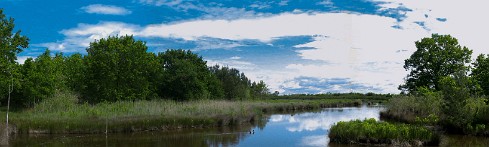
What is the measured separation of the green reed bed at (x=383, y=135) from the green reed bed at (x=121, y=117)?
45.0ft

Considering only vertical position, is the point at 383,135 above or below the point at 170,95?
below

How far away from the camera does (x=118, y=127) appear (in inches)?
1256

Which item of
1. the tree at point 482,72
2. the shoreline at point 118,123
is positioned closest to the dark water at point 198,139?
the shoreline at point 118,123

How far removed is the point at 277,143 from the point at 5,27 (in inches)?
975

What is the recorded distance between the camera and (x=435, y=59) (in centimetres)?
4922

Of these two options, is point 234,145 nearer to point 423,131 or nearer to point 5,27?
point 423,131

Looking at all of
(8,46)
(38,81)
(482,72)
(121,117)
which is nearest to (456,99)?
(482,72)

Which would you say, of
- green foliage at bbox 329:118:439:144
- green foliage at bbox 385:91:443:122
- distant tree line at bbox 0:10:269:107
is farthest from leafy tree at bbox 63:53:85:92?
green foliage at bbox 329:118:439:144

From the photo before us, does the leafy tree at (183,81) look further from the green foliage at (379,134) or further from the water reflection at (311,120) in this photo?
the green foliage at (379,134)

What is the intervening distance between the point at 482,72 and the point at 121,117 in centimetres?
3636

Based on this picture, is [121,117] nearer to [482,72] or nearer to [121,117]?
[121,117]

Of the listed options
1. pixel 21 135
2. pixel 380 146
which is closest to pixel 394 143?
pixel 380 146

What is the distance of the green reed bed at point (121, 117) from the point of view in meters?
30.8

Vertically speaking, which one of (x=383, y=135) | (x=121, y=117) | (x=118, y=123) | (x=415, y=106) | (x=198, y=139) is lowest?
(x=198, y=139)
